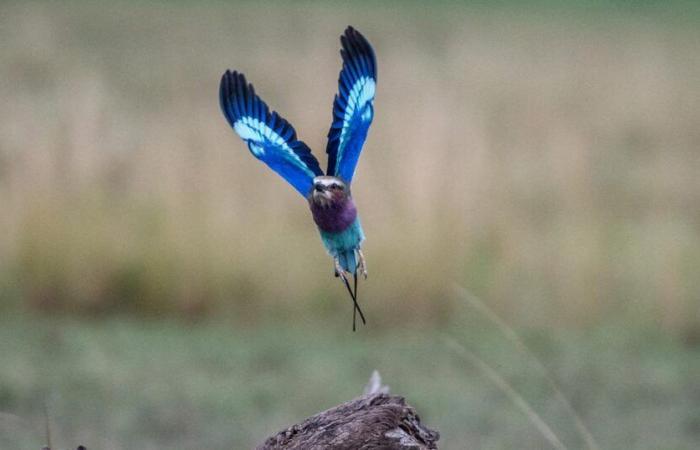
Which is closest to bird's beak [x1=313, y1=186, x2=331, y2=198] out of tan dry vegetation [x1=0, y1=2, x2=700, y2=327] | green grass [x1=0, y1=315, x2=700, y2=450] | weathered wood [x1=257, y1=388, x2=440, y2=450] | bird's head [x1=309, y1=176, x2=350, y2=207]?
bird's head [x1=309, y1=176, x2=350, y2=207]

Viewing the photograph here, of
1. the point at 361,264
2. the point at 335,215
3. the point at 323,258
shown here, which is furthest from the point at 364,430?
the point at 323,258

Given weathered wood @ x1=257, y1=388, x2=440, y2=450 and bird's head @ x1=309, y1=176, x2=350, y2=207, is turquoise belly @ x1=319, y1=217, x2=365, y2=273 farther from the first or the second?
weathered wood @ x1=257, y1=388, x2=440, y2=450

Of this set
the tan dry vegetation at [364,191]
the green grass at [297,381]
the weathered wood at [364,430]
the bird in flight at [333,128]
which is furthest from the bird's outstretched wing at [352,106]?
the tan dry vegetation at [364,191]

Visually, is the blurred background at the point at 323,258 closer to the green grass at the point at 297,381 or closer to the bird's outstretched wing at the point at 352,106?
the green grass at the point at 297,381

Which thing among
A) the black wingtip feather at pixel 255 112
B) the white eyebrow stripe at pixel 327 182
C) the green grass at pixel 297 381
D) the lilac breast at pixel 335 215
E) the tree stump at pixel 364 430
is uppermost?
the green grass at pixel 297 381

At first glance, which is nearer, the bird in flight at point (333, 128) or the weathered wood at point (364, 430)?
the bird in flight at point (333, 128)

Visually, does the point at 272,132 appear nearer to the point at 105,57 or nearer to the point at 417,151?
the point at 417,151

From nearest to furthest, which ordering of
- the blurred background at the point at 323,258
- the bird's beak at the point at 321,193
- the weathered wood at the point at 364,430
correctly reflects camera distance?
the bird's beak at the point at 321,193
the weathered wood at the point at 364,430
the blurred background at the point at 323,258
